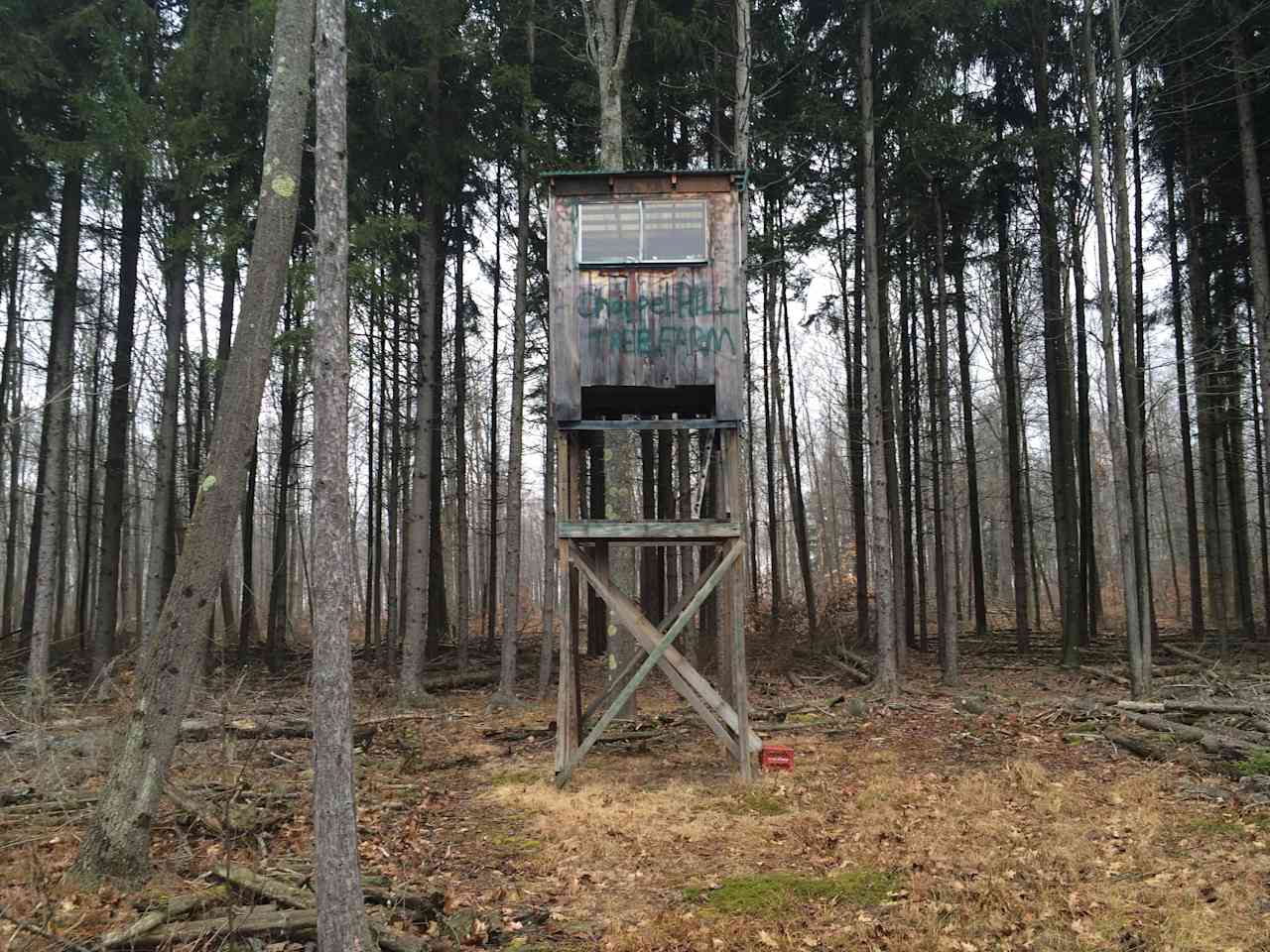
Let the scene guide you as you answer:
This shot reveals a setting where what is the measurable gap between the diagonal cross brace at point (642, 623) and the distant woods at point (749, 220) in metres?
2.30

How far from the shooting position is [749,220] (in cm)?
1598

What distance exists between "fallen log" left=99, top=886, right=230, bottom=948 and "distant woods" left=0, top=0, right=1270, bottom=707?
622cm

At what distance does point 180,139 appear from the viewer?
38.5ft

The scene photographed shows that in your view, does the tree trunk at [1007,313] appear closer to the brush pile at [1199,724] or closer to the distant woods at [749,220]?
the distant woods at [749,220]

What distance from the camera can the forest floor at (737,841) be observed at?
5.11 meters

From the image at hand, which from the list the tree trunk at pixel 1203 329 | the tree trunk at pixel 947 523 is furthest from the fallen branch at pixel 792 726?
the tree trunk at pixel 1203 329

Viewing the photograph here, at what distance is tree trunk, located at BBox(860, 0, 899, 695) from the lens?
519 inches

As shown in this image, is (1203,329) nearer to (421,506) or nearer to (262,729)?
(421,506)

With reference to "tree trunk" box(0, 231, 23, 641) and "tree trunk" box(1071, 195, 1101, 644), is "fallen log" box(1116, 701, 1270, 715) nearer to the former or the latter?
"tree trunk" box(1071, 195, 1101, 644)

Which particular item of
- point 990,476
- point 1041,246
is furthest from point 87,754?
point 990,476

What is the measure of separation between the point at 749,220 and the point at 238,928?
14333 millimetres

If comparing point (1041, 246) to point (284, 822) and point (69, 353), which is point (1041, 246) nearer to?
point (284, 822)

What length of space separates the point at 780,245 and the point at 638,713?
1064 centimetres

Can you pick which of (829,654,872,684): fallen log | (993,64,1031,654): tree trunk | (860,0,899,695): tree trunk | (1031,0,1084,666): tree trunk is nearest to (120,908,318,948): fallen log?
(860,0,899,695): tree trunk
